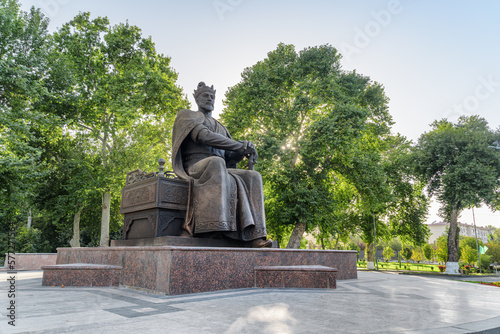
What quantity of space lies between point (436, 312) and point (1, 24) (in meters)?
21.2

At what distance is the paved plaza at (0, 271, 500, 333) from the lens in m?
2.96

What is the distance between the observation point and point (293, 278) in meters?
6.05

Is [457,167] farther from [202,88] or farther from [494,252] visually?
[494,252]

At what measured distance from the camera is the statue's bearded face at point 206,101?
26.2 feet

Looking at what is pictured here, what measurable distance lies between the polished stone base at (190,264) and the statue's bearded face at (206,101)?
359cm

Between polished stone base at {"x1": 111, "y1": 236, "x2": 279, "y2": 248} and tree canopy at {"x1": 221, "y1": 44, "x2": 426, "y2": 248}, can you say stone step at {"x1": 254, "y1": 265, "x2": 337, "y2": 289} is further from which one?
tree canopy at {"x1": 221, "y1": 44, "x2": 426, "y2": 248}

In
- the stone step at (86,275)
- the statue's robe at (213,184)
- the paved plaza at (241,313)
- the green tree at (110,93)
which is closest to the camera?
the paved plaza at (241,313)

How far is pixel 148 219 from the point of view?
21.9 ft

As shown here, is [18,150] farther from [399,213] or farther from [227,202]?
[399,213]

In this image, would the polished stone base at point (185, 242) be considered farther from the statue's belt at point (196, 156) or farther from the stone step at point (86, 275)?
the statue's belt at point (196, 156)

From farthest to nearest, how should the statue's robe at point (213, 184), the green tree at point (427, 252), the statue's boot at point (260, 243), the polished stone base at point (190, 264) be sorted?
the green tree at point (427, 252) → the statue's boot at point (260, 243) → the statue's robe at point (213, 184) → the polished stone base at point (190, 264)

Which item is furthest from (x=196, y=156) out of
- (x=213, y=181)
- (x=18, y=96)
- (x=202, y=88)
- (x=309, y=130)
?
(x=18, y=96)

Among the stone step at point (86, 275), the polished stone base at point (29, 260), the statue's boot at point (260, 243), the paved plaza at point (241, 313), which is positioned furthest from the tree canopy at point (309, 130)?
the paved plaza at point (241, 313)

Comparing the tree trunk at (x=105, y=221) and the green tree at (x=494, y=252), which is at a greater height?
the tree trunk at (x=105, y=221)
